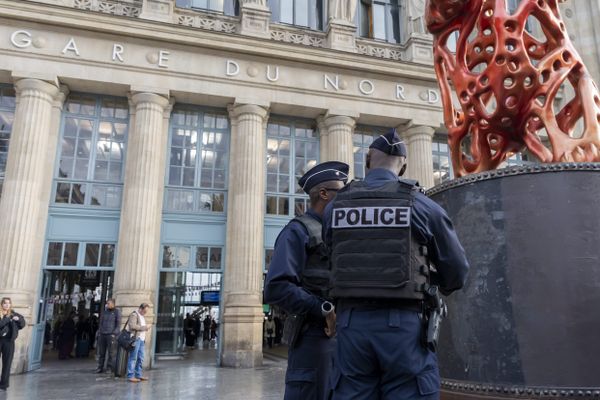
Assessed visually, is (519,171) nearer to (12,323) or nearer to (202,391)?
(202,391)

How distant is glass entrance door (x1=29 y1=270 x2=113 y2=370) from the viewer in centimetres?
1787

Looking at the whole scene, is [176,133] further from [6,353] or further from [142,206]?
[6,353]

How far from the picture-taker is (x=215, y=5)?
17.3m

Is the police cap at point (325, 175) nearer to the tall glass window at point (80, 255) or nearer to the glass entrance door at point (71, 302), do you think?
the tall glass window at point (80, 255)

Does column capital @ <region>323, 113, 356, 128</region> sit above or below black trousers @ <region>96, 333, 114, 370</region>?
above

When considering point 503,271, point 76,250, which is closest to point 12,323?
point 76,250

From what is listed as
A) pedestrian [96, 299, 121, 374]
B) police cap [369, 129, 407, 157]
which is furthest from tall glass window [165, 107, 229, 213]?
police cap [369, 129, 407, 157]

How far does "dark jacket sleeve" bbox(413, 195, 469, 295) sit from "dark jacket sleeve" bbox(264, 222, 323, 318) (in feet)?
2.69

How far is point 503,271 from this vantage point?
3.83m

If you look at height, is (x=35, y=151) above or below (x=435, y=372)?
above

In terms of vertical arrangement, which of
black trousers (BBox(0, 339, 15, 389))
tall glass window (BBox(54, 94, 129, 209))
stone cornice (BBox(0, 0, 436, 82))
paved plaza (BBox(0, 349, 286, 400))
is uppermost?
stone cornice (BBox(0, 0, 436, 82))

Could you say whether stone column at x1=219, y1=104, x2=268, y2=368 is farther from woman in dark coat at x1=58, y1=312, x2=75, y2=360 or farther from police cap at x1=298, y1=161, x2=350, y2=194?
police cap at x1=298, y1=161, x2=350, y2=194

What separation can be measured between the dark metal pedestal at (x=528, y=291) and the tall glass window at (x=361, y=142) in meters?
13.9

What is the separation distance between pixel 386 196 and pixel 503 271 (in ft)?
6.01
